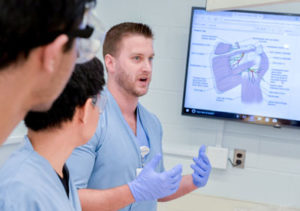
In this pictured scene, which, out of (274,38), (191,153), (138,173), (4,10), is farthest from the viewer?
(191,153)

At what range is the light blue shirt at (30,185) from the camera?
33.7 inches

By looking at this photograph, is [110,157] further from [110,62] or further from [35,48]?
[35,48]

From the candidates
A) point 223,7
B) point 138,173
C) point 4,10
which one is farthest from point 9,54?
point 138,173

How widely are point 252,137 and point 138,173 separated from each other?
1.16 meters

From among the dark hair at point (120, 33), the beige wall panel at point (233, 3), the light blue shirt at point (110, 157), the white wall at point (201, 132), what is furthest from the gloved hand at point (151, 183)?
the white wall at point (201, 132)

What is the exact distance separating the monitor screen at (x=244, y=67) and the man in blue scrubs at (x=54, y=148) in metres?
1.41

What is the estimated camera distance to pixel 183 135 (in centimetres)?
253

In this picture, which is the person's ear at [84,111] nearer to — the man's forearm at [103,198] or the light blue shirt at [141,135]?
the man's forearm at [103,198]

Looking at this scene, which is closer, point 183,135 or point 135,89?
point 135,89

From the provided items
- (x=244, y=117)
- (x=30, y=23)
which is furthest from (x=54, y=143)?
(x=244, y=117)

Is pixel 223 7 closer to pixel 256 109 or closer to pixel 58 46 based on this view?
pixel 58 46

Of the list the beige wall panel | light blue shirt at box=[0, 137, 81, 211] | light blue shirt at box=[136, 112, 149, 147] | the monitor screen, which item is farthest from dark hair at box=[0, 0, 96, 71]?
the monitor screen

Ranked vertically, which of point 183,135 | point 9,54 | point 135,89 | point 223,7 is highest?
point 223,7

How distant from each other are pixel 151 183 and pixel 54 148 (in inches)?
20.3
